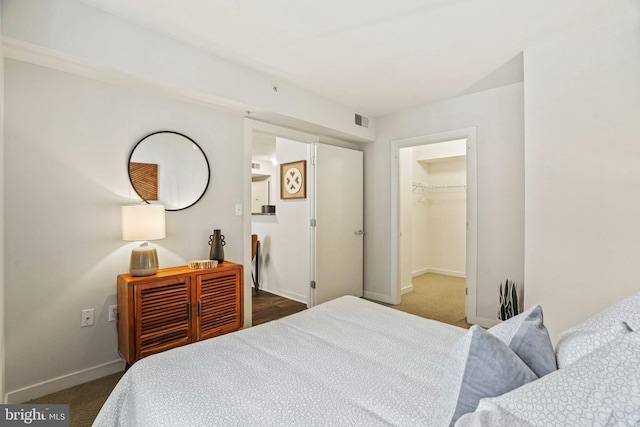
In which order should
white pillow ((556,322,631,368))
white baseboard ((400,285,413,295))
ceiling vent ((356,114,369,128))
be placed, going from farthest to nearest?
white baseboard ((400,285,413,295)), ceiling vent ((356,114,369,128)), white pillow ((556,322,631,368))

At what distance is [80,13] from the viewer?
6.33 ft

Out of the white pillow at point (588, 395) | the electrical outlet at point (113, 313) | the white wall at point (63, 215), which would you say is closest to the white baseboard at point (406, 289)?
the white wall at point (63, 215)

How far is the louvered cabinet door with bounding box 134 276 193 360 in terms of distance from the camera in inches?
85.3

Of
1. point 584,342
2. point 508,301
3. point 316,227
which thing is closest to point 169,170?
point 316,227

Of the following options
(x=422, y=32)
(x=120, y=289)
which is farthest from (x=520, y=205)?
(x=120, y=289)

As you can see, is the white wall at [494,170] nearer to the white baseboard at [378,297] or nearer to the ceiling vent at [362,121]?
the ceiling vent at [362,121]

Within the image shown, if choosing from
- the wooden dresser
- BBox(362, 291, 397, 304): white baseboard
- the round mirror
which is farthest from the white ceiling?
BBox(362, 291, 397, 304): white baseboard

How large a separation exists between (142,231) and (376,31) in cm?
224

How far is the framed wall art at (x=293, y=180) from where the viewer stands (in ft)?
13.4

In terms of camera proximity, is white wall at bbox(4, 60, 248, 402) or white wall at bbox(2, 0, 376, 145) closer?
white wall at bbox(2, 0, 376, 145)

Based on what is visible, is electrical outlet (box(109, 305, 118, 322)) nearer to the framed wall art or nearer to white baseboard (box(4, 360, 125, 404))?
white baseboard (box(4, 360, 125, 404))

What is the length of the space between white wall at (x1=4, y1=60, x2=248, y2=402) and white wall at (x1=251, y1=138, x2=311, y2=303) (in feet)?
6.06

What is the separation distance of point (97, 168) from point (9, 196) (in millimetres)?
509

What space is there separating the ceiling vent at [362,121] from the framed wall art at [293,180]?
0.88 m
